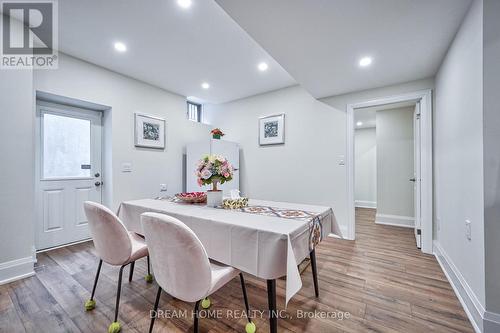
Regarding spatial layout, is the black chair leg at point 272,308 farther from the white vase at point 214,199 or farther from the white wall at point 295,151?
the white wall at point 295,151

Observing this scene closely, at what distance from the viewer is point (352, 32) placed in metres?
1.82

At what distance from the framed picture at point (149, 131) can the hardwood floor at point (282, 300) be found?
6.07 feet

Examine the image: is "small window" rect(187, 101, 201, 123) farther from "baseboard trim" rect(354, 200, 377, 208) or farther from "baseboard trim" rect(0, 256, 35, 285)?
"baseboard trim" rect(354, 200, 377, 208)

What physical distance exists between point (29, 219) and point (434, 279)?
14.0ft

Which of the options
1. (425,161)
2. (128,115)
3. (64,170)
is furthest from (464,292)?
(64,170)

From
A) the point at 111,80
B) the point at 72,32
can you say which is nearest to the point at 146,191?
the point at 111,80

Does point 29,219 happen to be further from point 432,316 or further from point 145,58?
point 432,316

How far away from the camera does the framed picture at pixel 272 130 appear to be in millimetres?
3768

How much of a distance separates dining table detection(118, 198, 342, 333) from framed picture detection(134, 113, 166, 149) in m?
2.05

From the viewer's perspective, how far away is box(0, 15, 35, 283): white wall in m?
1.98

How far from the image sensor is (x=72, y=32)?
2.25 metres

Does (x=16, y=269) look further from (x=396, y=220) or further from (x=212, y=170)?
(x=396, y=220)

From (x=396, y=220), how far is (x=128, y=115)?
5.32 m

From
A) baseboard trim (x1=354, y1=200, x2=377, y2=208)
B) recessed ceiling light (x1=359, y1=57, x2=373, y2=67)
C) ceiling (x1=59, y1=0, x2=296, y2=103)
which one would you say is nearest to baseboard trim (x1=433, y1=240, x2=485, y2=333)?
recessed ceiling light (x1=359, y1=57, x2=373, y2=67)
